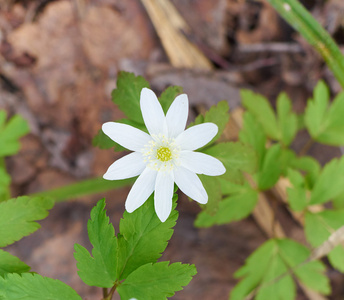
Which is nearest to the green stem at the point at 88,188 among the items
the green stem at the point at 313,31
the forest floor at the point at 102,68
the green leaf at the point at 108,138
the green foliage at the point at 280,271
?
the forest floor at the point at 102,68

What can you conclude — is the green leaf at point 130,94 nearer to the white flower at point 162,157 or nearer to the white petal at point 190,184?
the white flower at point 162,157

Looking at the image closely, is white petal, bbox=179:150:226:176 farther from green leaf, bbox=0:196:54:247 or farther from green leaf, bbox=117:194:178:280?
green leaf, bbox=0:196:54:247

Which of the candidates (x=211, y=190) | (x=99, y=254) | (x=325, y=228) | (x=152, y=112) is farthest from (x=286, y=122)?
(x=99, y=254)

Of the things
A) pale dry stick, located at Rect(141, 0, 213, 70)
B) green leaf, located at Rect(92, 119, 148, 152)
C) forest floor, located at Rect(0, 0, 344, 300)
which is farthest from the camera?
pale dry stick, located at Rect(141, 0, 213, 70)

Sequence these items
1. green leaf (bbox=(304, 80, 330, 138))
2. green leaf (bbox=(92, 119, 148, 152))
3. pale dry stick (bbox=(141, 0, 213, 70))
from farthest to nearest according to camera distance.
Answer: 1. pale dry stick (bbox=(141, 0, 213, 70))
2. green leaf (bbox=(304, 80, 330, 138))
3. green leaf (bbox=(92, 119, 148, 152))

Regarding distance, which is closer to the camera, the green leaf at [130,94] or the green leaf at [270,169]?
the green leaf at [130,94]

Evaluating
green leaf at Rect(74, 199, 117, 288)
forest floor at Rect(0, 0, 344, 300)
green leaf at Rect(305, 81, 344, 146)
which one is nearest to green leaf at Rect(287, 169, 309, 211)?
green leaf at Rect(305, 81, 344, 146)

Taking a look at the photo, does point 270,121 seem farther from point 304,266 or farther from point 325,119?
point 304,266

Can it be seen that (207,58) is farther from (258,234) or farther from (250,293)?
(250,293)
